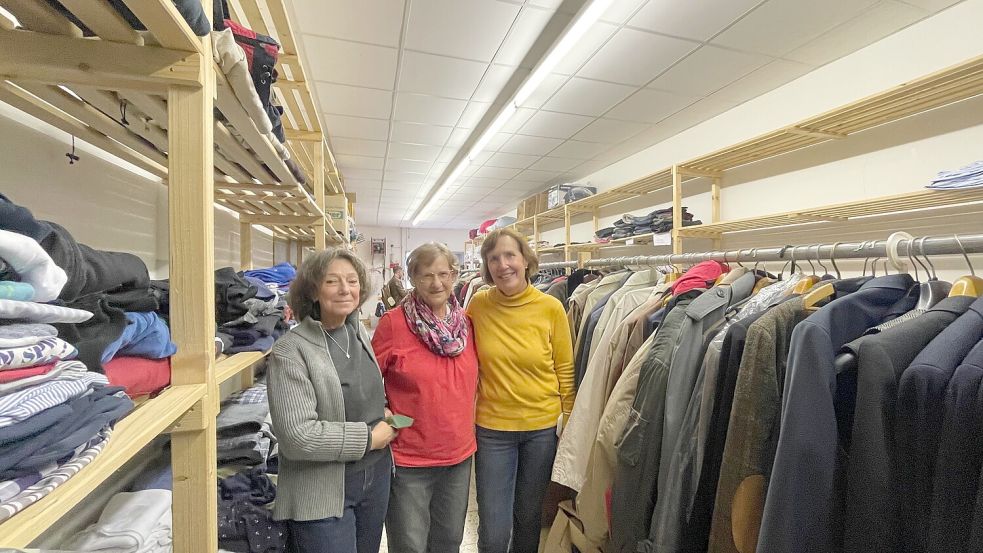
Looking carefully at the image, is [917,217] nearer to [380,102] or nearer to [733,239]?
[733,239]

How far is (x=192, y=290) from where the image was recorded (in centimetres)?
72

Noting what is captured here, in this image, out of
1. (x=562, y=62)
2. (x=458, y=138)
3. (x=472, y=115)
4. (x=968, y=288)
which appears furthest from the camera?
(x=458, y=138)

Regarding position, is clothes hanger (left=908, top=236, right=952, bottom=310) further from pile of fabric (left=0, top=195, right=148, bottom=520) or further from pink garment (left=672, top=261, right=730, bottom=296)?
pile of fabric (left=0, top=195, right=148, bottom=520)

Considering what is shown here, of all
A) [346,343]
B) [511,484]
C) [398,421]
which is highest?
[346,343]

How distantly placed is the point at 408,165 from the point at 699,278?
13.3 ft

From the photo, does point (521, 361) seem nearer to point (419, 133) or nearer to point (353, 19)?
point (353, 19)

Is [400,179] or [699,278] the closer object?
[699,278]

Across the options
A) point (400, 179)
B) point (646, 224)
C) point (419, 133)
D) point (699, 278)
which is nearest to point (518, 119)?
point (419, 133)

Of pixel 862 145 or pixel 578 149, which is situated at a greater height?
pixel 578 149

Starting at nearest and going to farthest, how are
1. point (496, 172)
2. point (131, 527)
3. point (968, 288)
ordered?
point (131, 527) → point (968, 288) → point (496, 172)

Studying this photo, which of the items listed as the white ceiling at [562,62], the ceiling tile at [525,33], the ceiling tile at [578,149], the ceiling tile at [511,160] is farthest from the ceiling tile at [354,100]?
the ceiling tile at [578,149]

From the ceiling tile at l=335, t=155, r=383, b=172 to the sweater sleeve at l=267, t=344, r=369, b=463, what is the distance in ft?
13.1

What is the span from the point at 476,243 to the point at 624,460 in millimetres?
5549

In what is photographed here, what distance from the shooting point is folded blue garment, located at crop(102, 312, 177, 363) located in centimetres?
68
